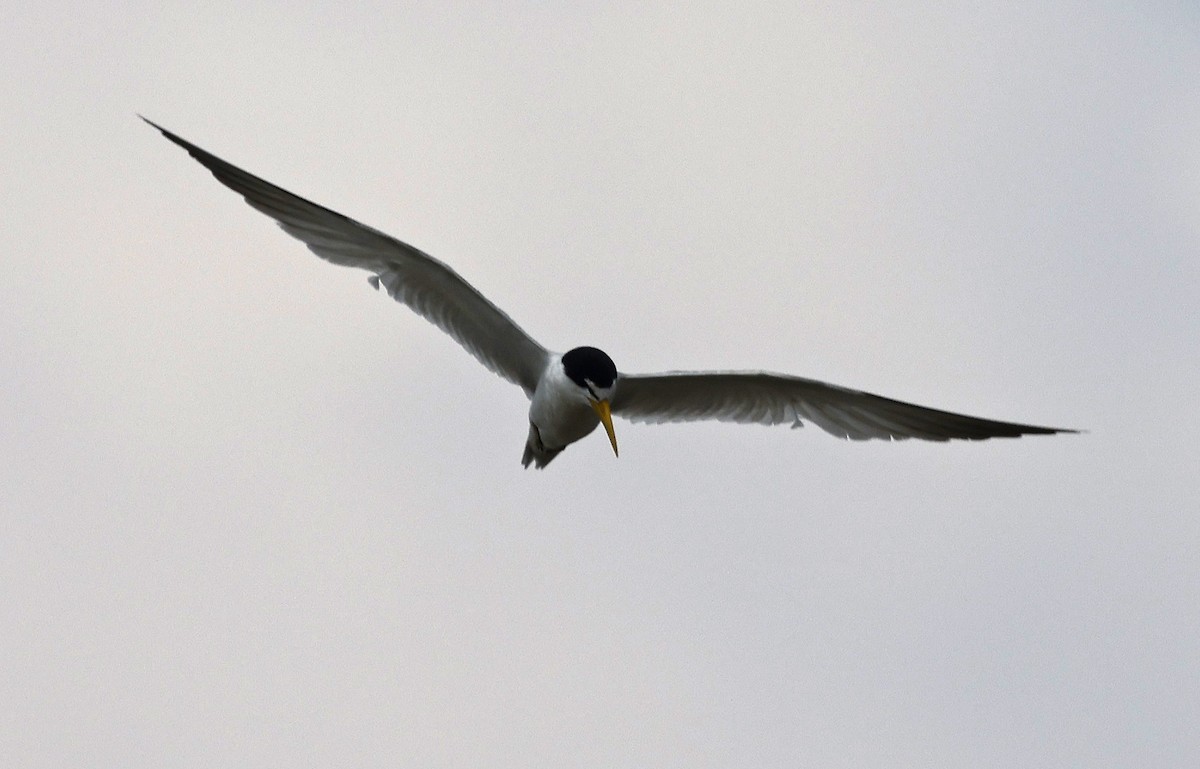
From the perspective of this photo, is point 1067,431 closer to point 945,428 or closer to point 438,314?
point 945,428

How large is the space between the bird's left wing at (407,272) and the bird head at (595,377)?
2.46 ft

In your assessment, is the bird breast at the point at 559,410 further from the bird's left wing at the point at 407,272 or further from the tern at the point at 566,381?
the bird's left wing at the point at 407,272

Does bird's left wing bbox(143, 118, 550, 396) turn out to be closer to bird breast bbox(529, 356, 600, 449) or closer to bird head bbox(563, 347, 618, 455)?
bird breast bbox(529, 356, 600, 449)

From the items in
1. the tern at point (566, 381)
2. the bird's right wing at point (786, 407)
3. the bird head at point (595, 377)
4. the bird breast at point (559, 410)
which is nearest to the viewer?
the bird head at point (595, 377)

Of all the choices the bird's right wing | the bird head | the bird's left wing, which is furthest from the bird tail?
the bird head

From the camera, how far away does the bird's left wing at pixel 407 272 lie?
1118 centimetres

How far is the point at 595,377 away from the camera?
11.2 meters

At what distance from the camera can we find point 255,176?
11.1 meters

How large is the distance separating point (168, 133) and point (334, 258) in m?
1.77

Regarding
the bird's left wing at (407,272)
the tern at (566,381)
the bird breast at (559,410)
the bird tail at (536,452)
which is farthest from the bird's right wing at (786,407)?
the bird's left wing at (407,272)

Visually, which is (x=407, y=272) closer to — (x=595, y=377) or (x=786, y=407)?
(x=595, y=377)

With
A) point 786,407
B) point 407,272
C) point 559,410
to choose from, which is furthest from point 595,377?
point 786,407

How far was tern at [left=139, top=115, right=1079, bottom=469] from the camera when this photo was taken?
1126 cm

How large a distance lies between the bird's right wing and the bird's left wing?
3.09 ft
